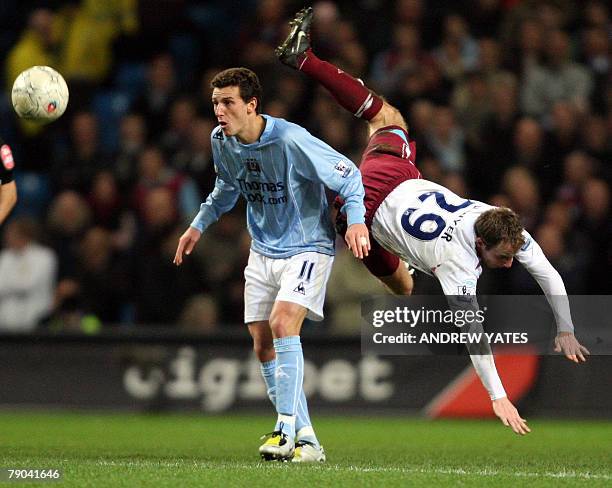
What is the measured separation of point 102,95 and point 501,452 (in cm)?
790

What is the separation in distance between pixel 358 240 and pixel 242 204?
547cm

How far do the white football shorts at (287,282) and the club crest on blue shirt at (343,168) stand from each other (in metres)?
0.52

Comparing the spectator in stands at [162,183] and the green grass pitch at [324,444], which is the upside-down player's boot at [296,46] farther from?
the spectator in stands at [162,183]

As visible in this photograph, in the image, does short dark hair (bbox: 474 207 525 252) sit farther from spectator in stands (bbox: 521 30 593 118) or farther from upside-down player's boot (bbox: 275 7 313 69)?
spectator in stands (bbox: 521 30 593 118)

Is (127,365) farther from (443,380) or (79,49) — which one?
(79,49)

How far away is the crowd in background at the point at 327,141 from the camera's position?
11898 millimetres

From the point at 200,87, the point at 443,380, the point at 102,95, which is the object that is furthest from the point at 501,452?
the point at 102,95

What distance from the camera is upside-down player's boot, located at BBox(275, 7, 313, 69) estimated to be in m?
8.57

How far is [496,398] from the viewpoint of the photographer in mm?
6891

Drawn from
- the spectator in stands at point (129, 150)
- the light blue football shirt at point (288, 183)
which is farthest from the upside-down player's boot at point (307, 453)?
the spectator in stands at point (129, 150)

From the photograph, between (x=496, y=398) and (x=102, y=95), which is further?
(x=102, y=95)

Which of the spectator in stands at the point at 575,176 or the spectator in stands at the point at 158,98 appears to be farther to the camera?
the spectator in stands at the point at 158,98

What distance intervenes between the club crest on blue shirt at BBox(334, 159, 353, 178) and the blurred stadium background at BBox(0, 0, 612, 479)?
Answer: 12.1 ft

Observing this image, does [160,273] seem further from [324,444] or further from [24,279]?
Answer: [324,444]
